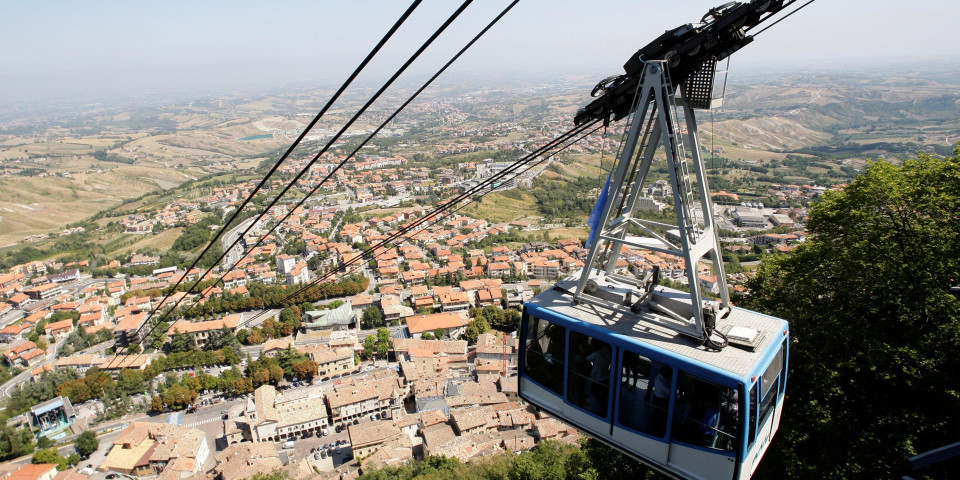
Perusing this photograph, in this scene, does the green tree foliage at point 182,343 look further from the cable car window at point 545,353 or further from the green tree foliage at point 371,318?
the cable car window at point 545,353

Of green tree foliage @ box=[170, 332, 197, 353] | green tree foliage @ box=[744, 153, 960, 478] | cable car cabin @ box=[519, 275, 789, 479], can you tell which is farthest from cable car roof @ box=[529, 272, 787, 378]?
green tree foliage @ box=[170, 332, 197, 353]

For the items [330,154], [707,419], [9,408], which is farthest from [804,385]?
[330,154]

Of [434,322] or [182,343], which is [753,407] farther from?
[182,343]

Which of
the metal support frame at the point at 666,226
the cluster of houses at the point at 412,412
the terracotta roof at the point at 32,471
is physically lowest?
the terracotta roof at the point at 32,471

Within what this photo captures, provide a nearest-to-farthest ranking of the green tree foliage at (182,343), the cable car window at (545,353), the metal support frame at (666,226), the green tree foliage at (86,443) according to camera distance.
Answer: the metal support frame at (666,226) < the cable car window at (545,353) < the green tree foliage at (86,443) < the green tree foliage at (182,343)

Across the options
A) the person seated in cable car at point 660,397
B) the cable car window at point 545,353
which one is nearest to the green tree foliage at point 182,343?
the cable car window at point 545,353

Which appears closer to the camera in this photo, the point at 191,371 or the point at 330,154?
the point at 191,371

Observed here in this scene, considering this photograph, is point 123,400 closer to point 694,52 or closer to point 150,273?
point 150,273
